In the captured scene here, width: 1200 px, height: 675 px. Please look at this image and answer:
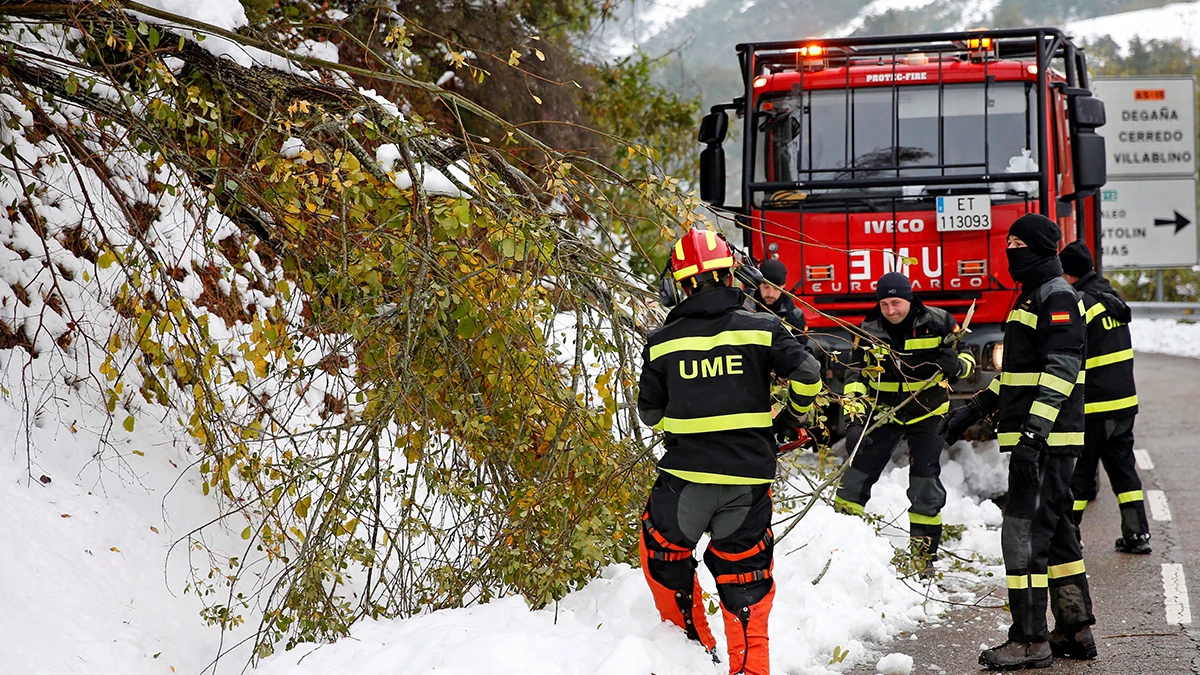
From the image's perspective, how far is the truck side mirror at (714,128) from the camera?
8398 millimetres

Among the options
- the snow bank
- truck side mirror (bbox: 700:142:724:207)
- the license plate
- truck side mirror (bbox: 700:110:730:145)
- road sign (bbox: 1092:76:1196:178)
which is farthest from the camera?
road sign (bbox: 1092:76:1196:178)

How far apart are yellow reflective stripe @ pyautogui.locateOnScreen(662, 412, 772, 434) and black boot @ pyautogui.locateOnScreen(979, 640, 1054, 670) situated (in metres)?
1.59

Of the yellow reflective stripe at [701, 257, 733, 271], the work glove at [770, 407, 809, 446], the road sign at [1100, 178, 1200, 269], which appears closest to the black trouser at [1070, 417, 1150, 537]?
the work glove at [770, 407, 809, 446]

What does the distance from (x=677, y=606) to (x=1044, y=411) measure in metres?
1.80

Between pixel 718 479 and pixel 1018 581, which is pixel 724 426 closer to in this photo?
pixel 718 479

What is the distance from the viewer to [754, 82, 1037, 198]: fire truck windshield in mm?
8117

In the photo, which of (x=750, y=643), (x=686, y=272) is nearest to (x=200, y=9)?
(x=686, y=272)

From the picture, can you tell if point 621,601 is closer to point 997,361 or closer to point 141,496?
point 141,496

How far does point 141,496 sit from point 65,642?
1298mm

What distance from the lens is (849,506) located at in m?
6.04

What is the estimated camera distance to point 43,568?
15.5 feet

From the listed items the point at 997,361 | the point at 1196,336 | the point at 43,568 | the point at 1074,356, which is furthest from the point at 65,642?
the point at 1196,336

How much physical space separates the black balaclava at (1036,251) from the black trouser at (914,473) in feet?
5.59

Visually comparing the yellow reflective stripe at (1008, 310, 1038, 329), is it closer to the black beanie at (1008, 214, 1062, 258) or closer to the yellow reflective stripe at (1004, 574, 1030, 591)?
the black beanie at (1008, 214, 1062, 258)
